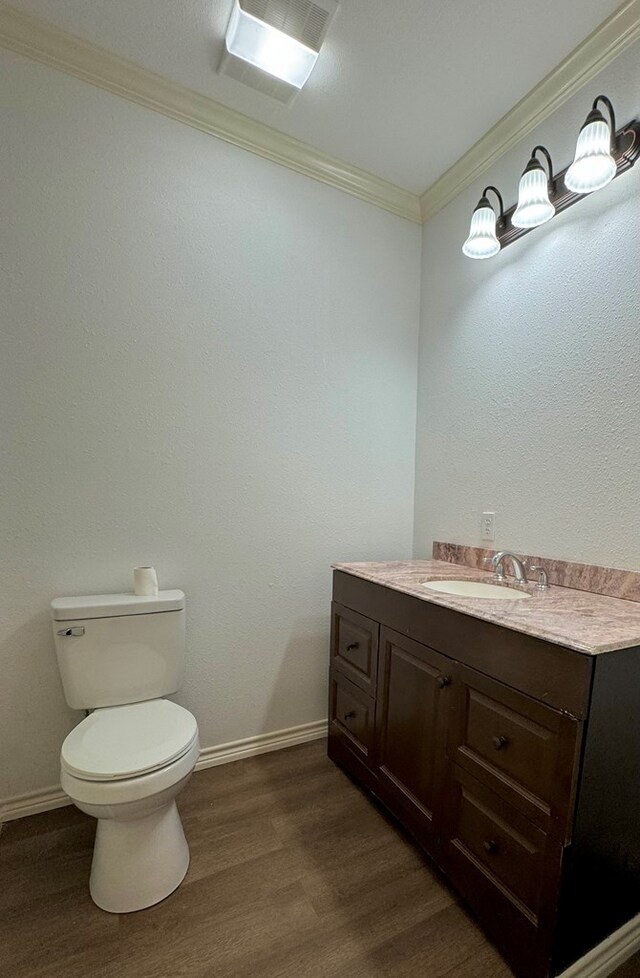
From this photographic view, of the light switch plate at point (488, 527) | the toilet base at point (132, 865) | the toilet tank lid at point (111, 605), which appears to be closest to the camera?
the toilet base at point (132, 865)

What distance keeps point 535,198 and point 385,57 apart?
28.8 inches

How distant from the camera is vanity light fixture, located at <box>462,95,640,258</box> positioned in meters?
1.23

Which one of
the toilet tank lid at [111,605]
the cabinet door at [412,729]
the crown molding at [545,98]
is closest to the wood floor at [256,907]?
the cabinet door at [412,729]

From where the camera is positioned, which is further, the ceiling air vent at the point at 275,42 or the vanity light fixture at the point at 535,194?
the vanity light fixture at the point at 535,194

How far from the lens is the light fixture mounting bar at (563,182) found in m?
1.25

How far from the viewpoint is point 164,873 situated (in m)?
1.20

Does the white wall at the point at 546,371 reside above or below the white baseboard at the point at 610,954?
above

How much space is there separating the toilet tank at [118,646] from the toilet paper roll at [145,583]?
0.03 m

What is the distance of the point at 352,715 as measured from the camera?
1680 millimetres

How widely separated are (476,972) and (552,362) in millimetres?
1815

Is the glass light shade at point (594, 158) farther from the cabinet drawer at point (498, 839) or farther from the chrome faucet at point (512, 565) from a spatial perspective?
the cabinet drawer at point (498, 839)

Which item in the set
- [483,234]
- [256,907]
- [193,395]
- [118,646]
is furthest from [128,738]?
[483,234]

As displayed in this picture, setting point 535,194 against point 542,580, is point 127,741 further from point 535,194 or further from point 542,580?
point 535,194

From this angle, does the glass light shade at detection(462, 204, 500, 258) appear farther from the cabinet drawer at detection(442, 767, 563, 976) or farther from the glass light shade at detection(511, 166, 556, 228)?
the cabinet drawer at detection(442, 767, 563, 976)
